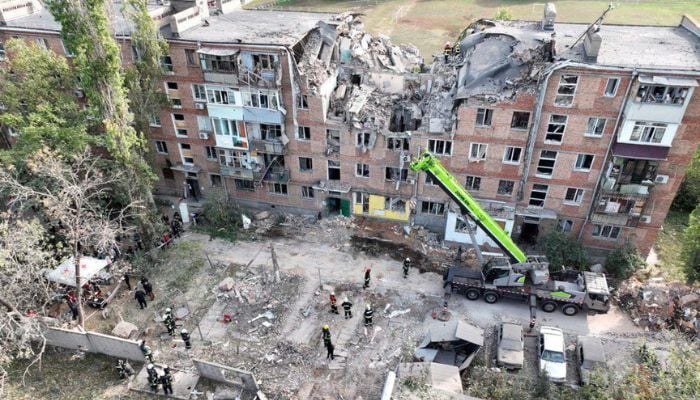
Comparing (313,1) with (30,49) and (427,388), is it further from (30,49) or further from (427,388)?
(427,388)

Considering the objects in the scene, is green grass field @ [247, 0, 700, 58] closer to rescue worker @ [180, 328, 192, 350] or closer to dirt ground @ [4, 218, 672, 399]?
dirt ground @ [4, 218, 672, 399]

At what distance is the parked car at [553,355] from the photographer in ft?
74.3

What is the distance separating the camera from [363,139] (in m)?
31.7

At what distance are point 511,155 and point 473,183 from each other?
321 cm

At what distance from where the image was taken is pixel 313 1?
93812mm

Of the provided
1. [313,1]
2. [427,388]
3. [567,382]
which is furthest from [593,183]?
[313,1]

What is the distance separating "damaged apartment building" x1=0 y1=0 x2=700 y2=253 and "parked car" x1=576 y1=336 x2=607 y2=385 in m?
9.00

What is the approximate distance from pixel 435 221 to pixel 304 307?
12.2 metres

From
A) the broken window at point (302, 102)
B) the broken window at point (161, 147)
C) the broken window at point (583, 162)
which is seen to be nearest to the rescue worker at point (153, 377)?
the broken window at point (302, 102)

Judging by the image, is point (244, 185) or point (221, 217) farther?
point (244, 185)

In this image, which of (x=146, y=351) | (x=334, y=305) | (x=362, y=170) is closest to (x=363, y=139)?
(x=362, y=170)

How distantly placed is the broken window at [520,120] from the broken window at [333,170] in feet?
40.6

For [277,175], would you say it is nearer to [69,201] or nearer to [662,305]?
[69,201]

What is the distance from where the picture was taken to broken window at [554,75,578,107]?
26.1 metres
